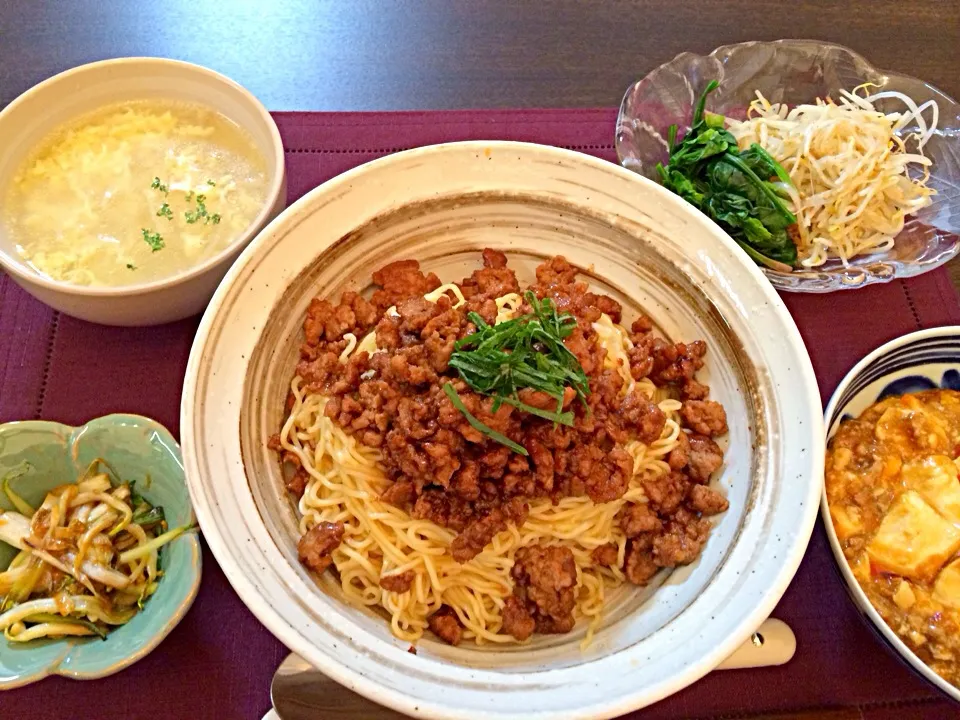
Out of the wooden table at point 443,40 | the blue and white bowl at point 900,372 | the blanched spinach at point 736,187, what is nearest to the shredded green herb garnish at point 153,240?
the wooden table at point 443,40

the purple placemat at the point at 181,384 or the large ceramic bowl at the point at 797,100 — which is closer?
the purple placemat at the point at 181,384

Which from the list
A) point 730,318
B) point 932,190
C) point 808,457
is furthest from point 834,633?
point 932,190

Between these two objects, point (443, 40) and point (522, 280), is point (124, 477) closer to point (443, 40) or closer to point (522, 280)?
point (522, 280)

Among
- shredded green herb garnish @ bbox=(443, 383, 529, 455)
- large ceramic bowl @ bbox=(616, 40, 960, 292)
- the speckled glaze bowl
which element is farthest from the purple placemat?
shredded green herb garnish @ bbox=(443, 383, 529, 455)

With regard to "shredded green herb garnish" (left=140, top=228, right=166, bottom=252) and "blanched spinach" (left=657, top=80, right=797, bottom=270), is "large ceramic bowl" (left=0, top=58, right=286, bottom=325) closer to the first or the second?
"shredded green herb garnish" (left=140, top=228, right=166, bottom=252)

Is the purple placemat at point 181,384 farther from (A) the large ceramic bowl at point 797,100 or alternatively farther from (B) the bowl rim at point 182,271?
(B) the bowl rim at point 182,271

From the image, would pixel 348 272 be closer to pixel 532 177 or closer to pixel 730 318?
pixel 532 177

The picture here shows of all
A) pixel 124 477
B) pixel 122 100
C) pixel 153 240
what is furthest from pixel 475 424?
pixel 122 100
